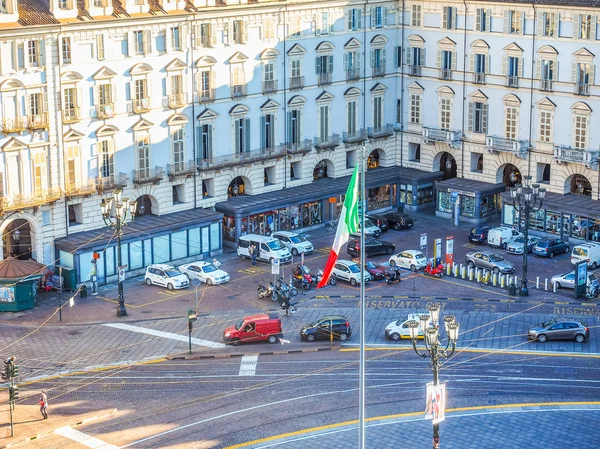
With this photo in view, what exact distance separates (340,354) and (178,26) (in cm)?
3361

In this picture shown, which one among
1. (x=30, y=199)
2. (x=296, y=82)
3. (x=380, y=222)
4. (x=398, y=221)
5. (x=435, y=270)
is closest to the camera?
(x=30, y=199)

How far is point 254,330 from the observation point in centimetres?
8562

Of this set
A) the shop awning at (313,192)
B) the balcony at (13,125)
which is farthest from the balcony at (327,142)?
the balcony at (13,125)

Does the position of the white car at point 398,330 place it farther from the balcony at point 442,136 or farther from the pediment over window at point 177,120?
the balcony at point 442,136

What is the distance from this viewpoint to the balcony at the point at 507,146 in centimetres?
11401

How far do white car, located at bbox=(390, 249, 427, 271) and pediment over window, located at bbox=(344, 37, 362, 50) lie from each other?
22515 millimetres

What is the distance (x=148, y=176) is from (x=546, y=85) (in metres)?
34.6

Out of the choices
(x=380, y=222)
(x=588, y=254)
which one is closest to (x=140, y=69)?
(x=380, y=222)

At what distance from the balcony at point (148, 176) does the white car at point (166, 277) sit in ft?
25.9

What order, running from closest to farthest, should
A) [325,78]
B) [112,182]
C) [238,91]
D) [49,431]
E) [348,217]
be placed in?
1. [348,217]
2. [49,431]
3. [112,182]
4. [238,91]
5. [325,78]

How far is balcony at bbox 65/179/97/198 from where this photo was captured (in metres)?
99.0

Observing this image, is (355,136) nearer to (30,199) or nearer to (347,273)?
(347,273)

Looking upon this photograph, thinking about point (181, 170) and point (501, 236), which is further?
point (501, 236)

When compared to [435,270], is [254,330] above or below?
above
